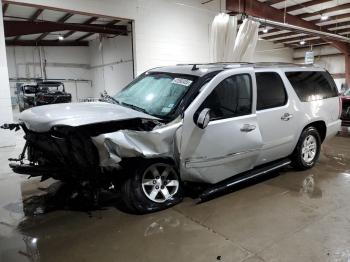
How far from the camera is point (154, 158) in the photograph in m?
3.06

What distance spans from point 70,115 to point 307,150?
3.61 m

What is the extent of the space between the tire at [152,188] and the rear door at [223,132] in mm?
189

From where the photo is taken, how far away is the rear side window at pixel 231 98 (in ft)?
10.7

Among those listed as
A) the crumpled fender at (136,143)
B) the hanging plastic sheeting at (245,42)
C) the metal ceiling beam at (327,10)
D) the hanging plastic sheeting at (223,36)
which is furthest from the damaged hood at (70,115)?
the metal ceiling beam at (327,10)

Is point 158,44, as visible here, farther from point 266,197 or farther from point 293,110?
point 266,197

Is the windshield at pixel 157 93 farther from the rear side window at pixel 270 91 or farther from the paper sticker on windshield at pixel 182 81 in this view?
the rear side window at pixel 270 91

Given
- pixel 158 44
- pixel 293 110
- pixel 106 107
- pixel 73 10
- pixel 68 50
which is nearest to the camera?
pixel 106 107

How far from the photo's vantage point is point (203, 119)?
2.95 metres

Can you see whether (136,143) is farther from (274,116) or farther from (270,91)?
(270,91)

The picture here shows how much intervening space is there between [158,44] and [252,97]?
229 inches

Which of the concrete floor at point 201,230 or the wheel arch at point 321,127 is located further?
the wheel arch at point 321,127

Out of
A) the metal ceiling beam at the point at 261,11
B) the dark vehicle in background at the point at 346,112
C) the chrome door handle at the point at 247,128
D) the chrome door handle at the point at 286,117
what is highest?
the metal ceiling beam at the point at 261,11

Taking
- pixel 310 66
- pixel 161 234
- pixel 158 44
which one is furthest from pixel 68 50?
pixel 161 234

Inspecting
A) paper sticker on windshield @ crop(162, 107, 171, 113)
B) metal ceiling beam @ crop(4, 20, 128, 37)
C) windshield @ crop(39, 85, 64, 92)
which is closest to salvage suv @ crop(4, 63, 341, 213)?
paper sticker on windshield @ crop(162, 107, 171, 113)
